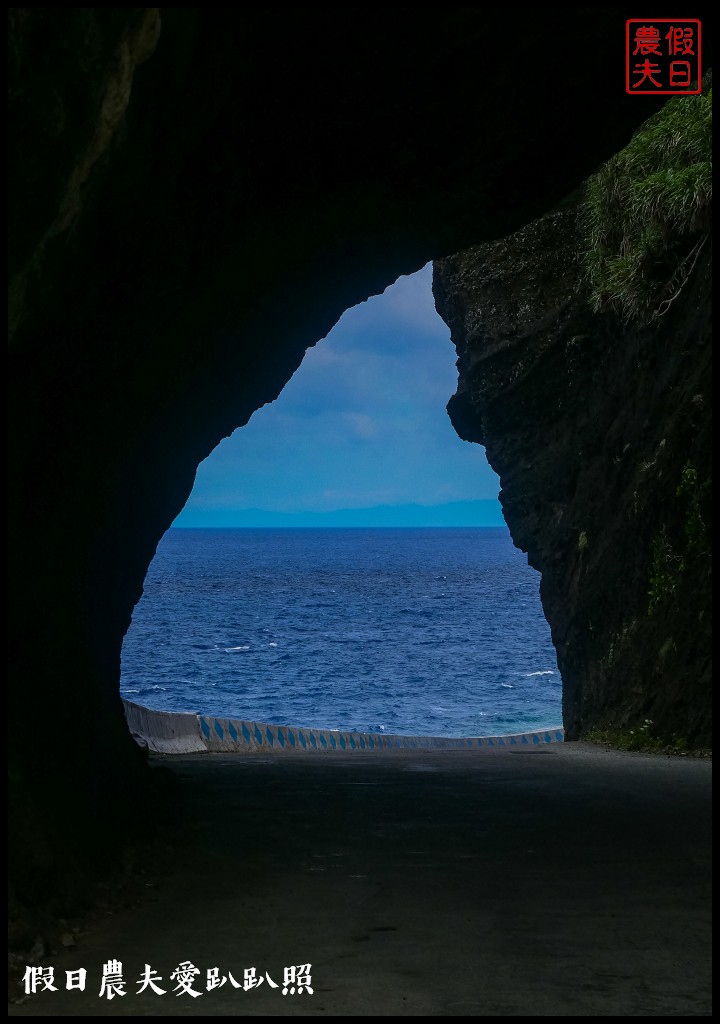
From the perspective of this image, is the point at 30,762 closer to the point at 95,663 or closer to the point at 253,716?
the point at 95,663

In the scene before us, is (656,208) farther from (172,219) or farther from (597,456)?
(172,219)

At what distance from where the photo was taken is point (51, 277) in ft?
20.0

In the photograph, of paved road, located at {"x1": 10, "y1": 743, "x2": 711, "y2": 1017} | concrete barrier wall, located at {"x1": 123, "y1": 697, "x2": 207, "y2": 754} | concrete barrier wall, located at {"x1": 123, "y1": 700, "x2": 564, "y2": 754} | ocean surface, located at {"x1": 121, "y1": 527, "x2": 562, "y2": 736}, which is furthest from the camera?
ocean surface, located at {"x1": 121, "y1": 527, "x2": 562, "y2": 736}

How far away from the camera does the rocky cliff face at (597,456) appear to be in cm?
1875

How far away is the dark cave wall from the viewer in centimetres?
605

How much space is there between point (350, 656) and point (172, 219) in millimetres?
70114

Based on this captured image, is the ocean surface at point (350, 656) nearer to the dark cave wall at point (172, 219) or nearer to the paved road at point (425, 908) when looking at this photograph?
the paved road at point (425, 908)

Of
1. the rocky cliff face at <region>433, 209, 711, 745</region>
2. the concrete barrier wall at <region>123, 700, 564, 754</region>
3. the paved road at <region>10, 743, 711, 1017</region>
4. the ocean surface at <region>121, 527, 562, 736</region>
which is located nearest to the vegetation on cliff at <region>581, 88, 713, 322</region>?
the rocky cliff face at <region>433, 209, 711, 745</region>

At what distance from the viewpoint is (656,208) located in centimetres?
1927

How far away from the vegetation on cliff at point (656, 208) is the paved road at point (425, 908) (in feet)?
33.9

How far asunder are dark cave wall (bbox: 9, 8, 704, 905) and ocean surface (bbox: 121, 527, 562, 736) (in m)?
40.5

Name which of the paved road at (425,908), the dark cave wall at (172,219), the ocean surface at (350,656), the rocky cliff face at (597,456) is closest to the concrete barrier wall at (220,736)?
the rocky cliff face at (597,456)

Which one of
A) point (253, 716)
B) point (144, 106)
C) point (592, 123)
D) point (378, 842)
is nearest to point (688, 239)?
point (592, 123)

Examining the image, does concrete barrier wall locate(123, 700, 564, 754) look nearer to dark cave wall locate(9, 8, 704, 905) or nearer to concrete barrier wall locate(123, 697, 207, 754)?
concrete barrier wall locate(123, 697, 207, 754)
